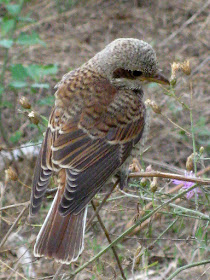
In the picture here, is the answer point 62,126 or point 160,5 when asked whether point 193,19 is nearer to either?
point 160,5

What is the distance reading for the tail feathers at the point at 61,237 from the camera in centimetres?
281

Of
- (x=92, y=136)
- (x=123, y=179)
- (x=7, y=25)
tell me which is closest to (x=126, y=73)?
(x=92, y=136)

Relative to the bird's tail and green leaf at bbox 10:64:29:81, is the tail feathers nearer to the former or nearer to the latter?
the bird's tail

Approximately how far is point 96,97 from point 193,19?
361 centimetres

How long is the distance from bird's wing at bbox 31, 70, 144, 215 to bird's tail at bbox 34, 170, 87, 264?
0.04 metres

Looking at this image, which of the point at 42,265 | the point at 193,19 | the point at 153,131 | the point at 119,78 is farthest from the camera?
the point at 193,19

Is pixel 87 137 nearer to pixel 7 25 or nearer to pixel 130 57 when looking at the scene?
pixel 130 57

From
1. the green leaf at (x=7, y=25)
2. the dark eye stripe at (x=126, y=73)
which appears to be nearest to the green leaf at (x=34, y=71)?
the green leaf at (x=7, y=25)

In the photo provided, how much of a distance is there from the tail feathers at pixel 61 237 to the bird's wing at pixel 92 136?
1.7 inches

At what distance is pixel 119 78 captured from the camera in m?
3.52

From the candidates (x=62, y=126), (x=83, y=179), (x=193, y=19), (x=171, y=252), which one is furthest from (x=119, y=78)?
(x=193, y=19)

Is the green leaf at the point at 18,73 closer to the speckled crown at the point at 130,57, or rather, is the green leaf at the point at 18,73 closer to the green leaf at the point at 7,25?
the green leaf at the point at 7,25

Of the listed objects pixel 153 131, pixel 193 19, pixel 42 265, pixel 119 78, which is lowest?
pixel 42 265

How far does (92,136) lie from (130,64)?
54cm
